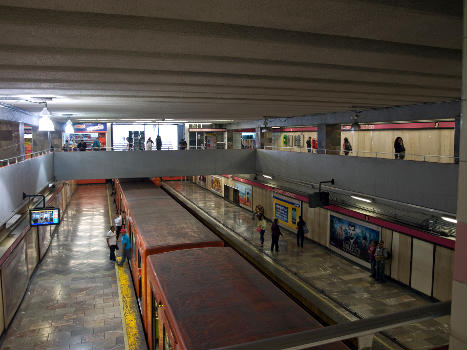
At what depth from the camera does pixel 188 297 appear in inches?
183

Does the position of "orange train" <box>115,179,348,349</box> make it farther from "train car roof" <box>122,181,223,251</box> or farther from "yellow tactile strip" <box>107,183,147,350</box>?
"yellow tactile strip" <box>107,183,147,350</box>

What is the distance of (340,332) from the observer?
1756 millimetres

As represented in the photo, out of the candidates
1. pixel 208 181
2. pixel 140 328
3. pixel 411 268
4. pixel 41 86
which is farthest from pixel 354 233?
pixel 208 181

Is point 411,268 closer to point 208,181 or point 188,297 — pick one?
point 188,297

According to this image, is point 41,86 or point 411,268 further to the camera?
point 411,268

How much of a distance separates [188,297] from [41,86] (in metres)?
4.88

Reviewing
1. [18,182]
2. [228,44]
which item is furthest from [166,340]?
[18,182]

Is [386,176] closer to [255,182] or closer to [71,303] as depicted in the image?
[71,303]

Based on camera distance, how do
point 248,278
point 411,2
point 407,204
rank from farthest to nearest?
point 407,204 → point 248,278 → point 411,2

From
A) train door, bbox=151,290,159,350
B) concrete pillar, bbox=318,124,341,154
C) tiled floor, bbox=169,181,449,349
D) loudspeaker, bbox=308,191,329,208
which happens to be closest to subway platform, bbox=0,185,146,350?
train door, bbox=151,290,159,350

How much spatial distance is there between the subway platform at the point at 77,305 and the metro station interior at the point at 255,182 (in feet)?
0.17

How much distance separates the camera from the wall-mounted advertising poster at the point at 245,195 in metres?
21.0

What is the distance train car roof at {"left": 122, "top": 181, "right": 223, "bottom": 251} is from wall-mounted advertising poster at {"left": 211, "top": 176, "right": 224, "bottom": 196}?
46.8 ft

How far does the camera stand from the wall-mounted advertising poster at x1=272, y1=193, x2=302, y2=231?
51.9ft
